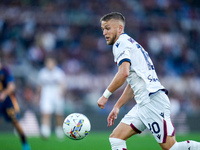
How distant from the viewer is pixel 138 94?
5.34 metres

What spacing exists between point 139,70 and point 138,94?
349 millimetres

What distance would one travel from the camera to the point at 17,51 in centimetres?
1756

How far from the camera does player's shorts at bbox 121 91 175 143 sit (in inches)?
199

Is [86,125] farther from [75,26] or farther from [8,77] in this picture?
[75,26]

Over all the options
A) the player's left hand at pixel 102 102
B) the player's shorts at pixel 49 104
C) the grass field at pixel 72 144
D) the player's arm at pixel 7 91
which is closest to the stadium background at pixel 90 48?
the player's shorts at pixel 49 104

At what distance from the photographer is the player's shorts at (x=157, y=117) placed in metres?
5.05

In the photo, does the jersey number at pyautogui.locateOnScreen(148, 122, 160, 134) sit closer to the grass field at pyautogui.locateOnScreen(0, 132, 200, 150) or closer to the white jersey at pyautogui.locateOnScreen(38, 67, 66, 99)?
the grass field at pyautogui.locateOnScreen(0, 132, 200, 150)

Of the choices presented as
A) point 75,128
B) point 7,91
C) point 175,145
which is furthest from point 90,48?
point 175,145

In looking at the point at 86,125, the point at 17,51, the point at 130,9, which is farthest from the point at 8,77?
the point at 130,9

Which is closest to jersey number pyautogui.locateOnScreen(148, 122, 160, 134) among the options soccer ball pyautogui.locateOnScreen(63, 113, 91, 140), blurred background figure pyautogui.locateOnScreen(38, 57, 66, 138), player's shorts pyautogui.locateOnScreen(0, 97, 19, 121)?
soccer ball pyautogui.locateOnScreen(63, 113, 91, 140)

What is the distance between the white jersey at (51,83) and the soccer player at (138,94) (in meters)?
8.18

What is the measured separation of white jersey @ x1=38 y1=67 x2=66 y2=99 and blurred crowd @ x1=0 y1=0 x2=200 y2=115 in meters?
1.91

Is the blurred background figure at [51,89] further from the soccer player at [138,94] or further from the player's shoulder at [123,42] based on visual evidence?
the player's shoulder at [123,42]

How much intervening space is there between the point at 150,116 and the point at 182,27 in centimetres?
1757
